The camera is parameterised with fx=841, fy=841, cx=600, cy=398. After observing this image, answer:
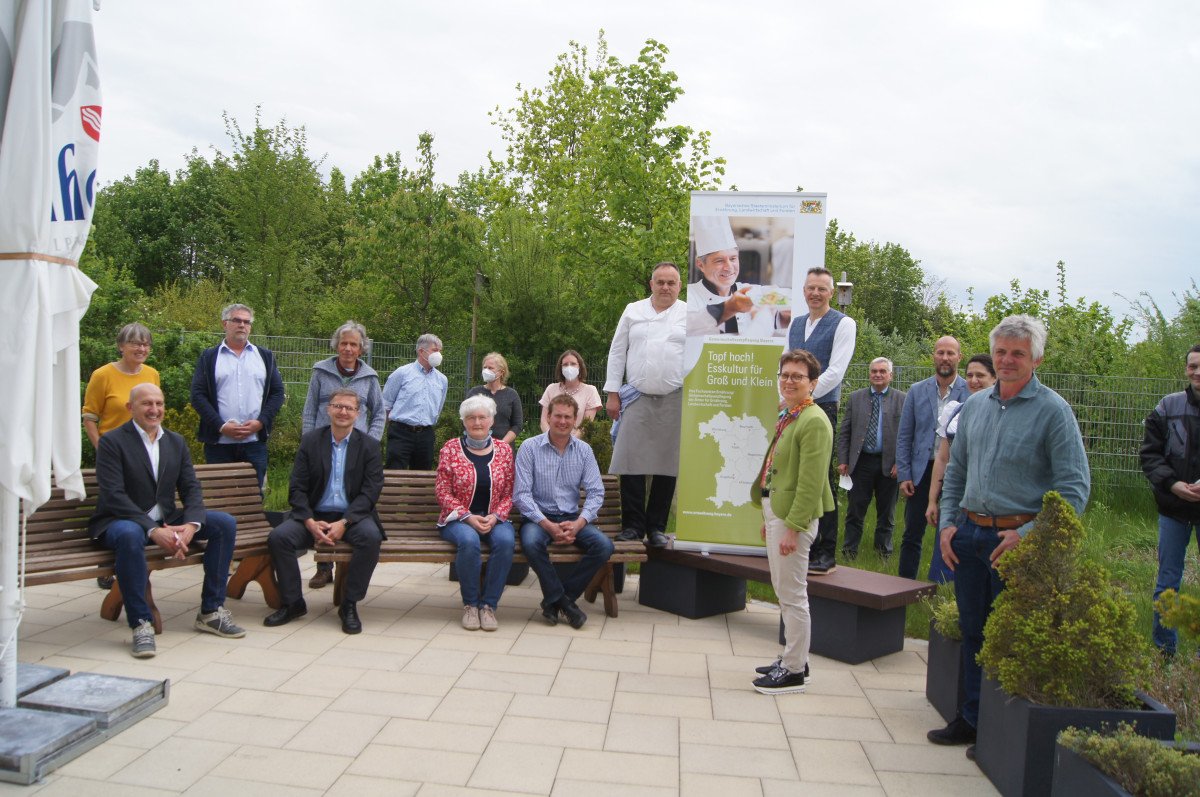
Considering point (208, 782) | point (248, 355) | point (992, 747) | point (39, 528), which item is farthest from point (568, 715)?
point (248, 355)

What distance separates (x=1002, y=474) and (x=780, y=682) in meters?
1.59

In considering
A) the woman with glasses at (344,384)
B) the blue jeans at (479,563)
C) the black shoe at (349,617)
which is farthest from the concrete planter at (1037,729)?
the woman with glasses at (344,384)

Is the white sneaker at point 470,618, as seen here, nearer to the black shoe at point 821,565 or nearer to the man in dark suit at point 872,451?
the black shoe at point 821,565

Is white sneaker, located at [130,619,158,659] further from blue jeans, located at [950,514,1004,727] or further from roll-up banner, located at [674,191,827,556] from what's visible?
blue jeans, located at [950,514,1004,727]

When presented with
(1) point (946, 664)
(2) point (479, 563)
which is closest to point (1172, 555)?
(1) point (946, 664)

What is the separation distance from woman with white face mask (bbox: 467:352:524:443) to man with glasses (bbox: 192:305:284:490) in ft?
5.87

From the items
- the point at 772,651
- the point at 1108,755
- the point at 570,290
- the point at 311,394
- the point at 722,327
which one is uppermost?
the point at 570,290

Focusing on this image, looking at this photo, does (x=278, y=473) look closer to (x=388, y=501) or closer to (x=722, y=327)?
(x=388, y=501)

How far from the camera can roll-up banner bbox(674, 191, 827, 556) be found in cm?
549

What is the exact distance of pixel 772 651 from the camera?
5145mm

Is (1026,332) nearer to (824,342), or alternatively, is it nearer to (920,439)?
(824,342)

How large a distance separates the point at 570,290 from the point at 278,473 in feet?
17.6

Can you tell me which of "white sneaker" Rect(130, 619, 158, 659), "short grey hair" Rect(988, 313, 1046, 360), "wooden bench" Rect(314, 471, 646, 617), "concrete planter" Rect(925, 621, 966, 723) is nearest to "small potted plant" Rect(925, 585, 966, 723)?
"concrete planter" Rect(925, 621, 966, 723)

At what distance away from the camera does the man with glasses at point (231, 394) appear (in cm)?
586
